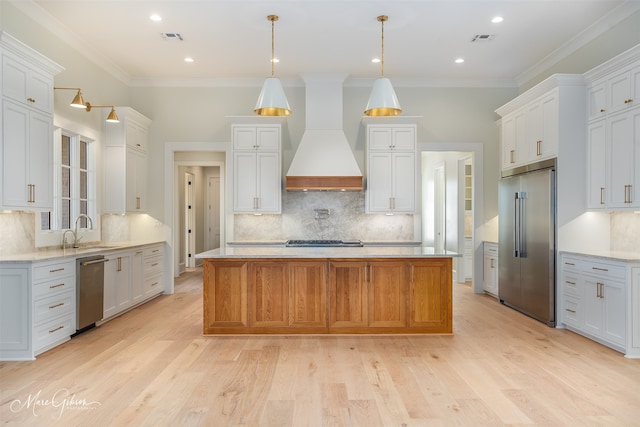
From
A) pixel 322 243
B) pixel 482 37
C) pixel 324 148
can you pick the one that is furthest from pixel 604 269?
pixel 324 148

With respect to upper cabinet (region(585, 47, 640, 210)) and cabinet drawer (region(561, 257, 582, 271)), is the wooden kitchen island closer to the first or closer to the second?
cabinet drawer (region(561, 257, 582, 271))

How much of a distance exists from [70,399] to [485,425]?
2699mm

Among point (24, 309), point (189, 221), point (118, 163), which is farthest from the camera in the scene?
point (189, 221)

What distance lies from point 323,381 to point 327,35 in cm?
395

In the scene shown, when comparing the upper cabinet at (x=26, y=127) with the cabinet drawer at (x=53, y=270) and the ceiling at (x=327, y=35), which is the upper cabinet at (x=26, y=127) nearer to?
the cabinet drawer at (x=53, y=270)

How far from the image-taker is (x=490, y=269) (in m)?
6.55

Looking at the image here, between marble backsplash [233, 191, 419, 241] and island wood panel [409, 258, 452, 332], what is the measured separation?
2497 mm

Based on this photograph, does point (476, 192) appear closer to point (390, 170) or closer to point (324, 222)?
point (390, 170)

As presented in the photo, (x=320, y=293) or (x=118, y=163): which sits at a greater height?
(x=118, y=163)

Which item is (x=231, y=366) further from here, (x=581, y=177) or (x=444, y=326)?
(x=581, y=177)

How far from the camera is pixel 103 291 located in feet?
15.7

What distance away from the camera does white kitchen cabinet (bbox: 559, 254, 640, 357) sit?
376cm

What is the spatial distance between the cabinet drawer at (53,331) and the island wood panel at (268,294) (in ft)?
5.87

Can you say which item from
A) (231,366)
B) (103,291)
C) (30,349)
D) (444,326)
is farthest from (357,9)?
(30,349)
